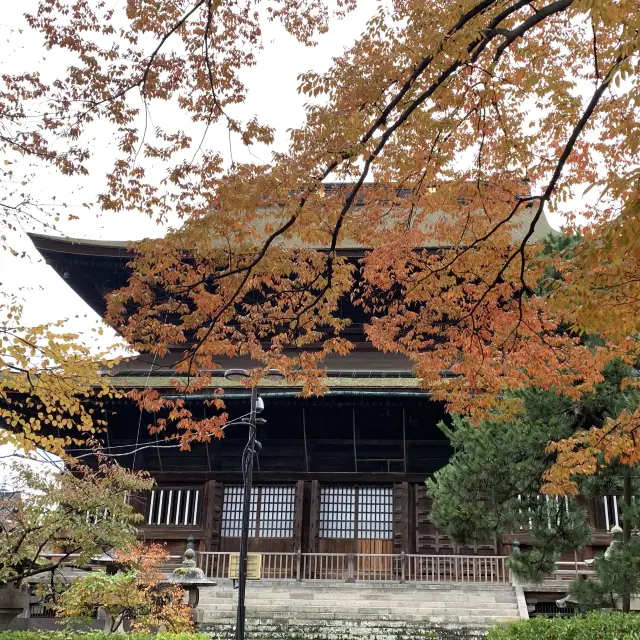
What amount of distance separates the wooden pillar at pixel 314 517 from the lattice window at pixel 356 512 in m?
0.15

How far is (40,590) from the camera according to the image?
11.9 m

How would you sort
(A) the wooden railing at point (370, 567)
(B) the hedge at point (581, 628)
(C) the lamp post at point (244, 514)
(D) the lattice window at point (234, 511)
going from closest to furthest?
(B) the hedge at point (581, 628) → (C) the lamp post at point (244, 514) → (A) the wooden railing at point (370, 567) → (D) the lattice window at point (234, 511)

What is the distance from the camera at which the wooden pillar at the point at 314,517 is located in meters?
18.9

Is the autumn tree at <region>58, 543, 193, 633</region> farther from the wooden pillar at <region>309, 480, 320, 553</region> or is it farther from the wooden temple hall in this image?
the wooden pillar at <region>309, 480, 320, 553</region>

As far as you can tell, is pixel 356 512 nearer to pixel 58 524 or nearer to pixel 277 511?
pixel 277 511

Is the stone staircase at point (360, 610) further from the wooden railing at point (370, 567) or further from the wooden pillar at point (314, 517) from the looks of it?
the wooden pillar at point (314, 517)

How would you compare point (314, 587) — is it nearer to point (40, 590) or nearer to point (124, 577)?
point (124, 577)

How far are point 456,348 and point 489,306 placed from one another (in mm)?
790

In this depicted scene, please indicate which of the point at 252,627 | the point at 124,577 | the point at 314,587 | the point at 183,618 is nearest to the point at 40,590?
the point at 124,577

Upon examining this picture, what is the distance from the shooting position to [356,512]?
1920 cm

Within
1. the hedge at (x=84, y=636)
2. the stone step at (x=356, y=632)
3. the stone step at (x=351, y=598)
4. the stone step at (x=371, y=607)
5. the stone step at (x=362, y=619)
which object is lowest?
the stone step at (x=356, y=632)

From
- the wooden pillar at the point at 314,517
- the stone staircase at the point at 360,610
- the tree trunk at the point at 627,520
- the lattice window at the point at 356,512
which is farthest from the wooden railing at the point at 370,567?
the tree trunk at the point at 627,520

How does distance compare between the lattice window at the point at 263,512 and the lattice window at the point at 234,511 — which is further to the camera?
the lattice window at the point at 234,511

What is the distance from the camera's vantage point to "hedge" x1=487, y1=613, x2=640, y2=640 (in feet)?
31.5
